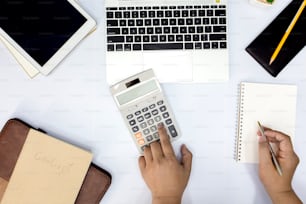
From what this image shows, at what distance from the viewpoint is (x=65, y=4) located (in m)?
0.69

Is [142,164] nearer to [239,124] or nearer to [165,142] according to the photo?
[165,142]

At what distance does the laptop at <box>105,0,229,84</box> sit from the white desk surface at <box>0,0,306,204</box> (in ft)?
0.07

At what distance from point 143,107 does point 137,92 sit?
0.11 feet

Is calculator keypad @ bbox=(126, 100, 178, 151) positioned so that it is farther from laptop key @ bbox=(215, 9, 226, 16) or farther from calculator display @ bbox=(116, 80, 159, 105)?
laptop key @ bbox=(215, 9, 226, 16)

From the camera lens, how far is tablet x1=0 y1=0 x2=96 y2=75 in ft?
2.22

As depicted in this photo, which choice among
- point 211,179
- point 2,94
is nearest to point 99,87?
Result: point 2,94

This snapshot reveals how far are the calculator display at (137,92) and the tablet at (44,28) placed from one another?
14cm

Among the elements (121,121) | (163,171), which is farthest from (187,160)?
(121,121)

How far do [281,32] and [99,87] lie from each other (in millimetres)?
392

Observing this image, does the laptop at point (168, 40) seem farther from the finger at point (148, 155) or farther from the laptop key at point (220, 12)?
the finger at point (148, 155)

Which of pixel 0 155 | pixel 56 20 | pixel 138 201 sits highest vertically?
pixel 56 20

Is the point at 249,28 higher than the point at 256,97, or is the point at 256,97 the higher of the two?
the point at 249,28

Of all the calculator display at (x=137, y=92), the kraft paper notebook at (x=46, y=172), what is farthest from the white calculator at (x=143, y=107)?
the kraft paper notebook at (x=46, y=172)

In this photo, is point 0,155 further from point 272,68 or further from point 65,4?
point 272,68
